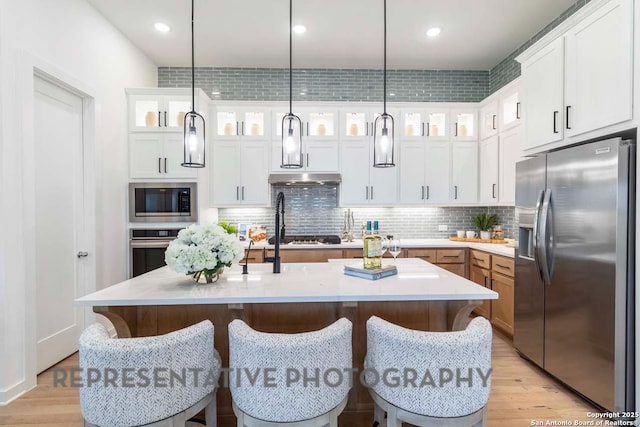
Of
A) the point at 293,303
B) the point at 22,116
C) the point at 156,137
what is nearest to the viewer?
the point at 293,303

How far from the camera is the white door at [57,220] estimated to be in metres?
2.71

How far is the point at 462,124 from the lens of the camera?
4.45m

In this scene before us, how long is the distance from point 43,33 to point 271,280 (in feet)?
8.97

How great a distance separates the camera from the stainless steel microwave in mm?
3807

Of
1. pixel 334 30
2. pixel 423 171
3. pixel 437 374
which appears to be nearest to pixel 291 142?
pixel 437 374

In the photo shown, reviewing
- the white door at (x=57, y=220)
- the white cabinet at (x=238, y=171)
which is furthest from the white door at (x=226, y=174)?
the white door at (x=57, y=220)

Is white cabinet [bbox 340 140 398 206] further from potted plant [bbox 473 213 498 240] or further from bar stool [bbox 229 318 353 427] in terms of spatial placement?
bar stool [bbox 229 318 353 427]

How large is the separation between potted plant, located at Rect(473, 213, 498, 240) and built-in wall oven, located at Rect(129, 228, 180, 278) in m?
3.89

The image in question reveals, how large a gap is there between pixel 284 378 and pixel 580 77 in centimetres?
280

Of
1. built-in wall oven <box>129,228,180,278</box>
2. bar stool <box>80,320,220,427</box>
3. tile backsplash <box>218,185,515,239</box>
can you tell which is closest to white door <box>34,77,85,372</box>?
built-in wall oven <box>129,228,180,278</box>

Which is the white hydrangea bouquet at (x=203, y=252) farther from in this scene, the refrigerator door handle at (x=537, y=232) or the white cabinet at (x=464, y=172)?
the white cabinet at (x=464, y=172)

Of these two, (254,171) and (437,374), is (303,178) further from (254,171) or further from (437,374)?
(437,374)

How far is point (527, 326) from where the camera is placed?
2828mm

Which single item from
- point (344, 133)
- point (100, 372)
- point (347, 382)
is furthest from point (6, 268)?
point (344, 133)
